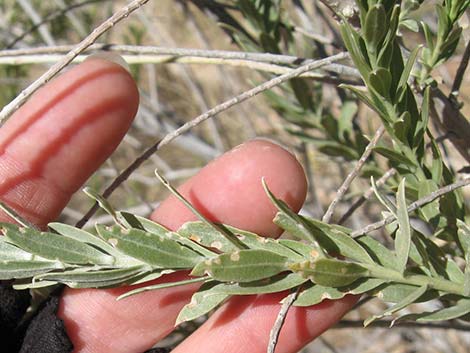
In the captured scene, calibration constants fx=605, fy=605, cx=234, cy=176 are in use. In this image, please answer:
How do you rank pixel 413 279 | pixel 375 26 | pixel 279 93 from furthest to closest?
pixel 279 93 → pixel 413 279 → pixel 375 26

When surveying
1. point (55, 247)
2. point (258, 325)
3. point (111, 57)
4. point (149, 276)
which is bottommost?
point (258, 325)

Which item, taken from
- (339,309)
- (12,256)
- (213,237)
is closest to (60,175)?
(12,256)

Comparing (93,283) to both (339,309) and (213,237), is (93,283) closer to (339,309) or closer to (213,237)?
(213,237)

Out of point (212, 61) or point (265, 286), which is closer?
point (265, 286)

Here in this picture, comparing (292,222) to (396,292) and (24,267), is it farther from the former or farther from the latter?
(24,267)

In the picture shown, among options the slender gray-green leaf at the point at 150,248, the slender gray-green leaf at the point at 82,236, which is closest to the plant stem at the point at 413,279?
the slender gray-green leaf at the point at 150,248

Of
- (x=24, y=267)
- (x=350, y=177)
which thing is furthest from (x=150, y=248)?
(x=350, y=177)

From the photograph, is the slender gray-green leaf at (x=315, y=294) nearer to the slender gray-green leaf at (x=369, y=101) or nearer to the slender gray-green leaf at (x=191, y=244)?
the slender gray-green leaf at (x=191, y=244)
